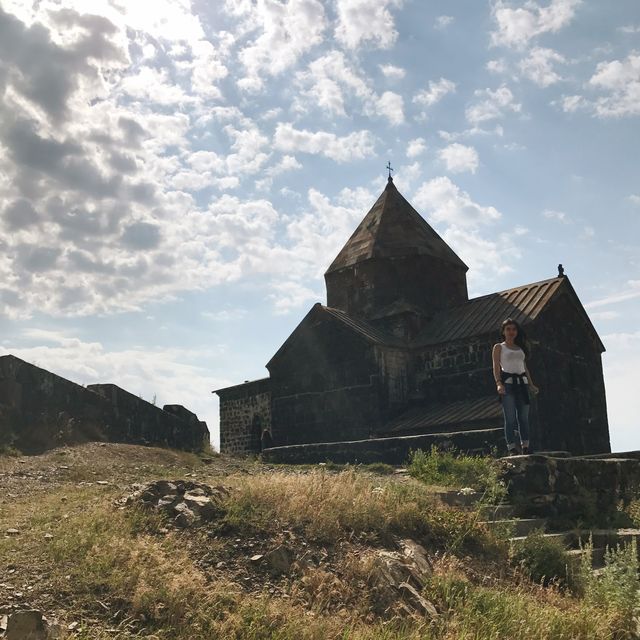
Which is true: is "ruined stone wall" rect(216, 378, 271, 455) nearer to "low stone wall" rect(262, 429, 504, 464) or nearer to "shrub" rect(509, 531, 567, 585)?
"low stone wall" rect(262, 429, 504, 464)

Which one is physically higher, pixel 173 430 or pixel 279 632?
pixel 173 430

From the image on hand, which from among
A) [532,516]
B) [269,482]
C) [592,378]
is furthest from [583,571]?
[592,378]

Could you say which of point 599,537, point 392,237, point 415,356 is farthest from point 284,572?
point 392,237

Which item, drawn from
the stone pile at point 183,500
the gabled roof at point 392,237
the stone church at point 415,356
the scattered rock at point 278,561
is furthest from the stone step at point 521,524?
the gabled roof at point 392,237

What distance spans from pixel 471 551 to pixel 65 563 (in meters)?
3.70

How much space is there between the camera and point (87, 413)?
12.5 metres

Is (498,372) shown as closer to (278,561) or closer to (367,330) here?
(278,561)

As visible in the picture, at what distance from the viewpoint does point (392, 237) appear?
22.5 meters

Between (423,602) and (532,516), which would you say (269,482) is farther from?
(532,516)

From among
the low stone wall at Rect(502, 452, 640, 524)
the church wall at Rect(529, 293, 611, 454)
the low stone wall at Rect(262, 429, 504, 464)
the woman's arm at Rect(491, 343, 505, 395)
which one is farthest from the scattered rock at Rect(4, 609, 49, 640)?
the church wall at Rect(529, 293, 611, 454)

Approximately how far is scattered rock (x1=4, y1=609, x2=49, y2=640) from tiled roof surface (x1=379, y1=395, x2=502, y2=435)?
13.4 meters

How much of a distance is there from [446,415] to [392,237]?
740 cm

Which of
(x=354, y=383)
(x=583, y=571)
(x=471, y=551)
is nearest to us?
(x=583, y=571)

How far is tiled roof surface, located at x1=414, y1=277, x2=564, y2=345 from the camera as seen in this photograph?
18.5 m
